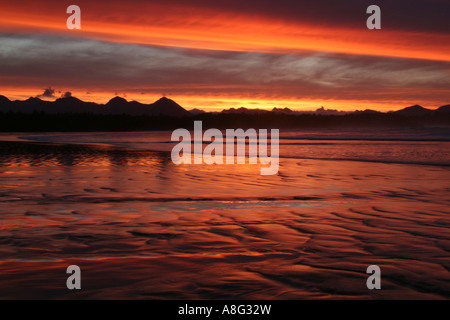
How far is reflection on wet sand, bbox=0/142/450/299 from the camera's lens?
3969 mm

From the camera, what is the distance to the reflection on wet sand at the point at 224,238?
3.97m

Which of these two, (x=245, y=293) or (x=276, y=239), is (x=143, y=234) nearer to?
(x=276, y=239)

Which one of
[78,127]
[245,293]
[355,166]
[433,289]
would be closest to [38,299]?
[245,293]

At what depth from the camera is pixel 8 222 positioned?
6.39 m

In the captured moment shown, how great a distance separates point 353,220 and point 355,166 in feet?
28.7

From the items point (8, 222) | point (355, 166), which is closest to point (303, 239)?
point (8, 222)

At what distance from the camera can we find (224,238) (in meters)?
5.61

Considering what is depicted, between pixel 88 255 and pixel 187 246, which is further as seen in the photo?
pixel 187 246

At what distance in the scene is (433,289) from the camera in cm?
386
